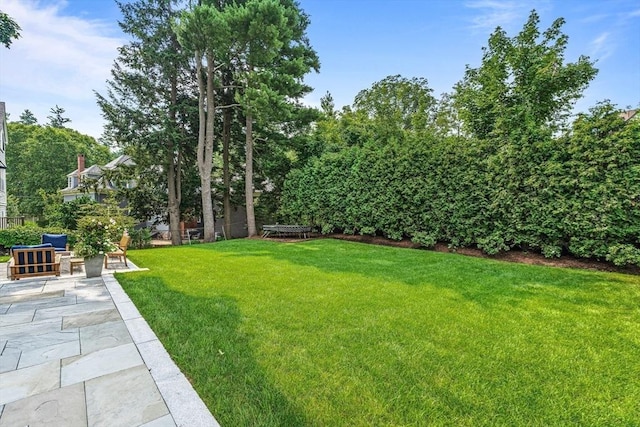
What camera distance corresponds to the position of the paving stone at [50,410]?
81.0 inches

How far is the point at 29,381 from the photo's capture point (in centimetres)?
257

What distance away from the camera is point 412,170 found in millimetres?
10367

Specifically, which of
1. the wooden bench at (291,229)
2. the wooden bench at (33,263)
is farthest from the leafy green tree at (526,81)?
the wooden bench at (33,263)

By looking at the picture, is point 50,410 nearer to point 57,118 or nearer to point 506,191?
point 506,191

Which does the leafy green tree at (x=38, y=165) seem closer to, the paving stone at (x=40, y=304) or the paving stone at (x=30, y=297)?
the paving stone at (x=30, y=297)

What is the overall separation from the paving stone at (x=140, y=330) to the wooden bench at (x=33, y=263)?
406cm

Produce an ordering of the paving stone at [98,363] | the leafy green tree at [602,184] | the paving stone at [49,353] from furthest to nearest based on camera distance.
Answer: the leafy green tree at [602,184], the paving stone at [49,353], the paving stone at [98,363]

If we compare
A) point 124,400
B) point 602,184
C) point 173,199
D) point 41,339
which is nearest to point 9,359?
point 41,339

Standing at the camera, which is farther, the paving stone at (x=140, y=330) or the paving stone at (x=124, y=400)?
the paving stone at (x=140, y=330)

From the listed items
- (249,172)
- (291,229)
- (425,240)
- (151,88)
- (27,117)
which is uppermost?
(27,117)

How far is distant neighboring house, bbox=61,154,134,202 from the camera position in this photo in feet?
59.4

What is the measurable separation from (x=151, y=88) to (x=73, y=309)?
48.8ft

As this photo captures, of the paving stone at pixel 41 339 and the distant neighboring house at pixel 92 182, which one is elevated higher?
the distant neighboring house at pixel 92 182

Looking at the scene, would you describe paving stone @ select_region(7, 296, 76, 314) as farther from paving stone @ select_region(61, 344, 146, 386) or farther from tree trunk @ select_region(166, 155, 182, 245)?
tree trunk @ select_region(166, 155, 182, 245)
